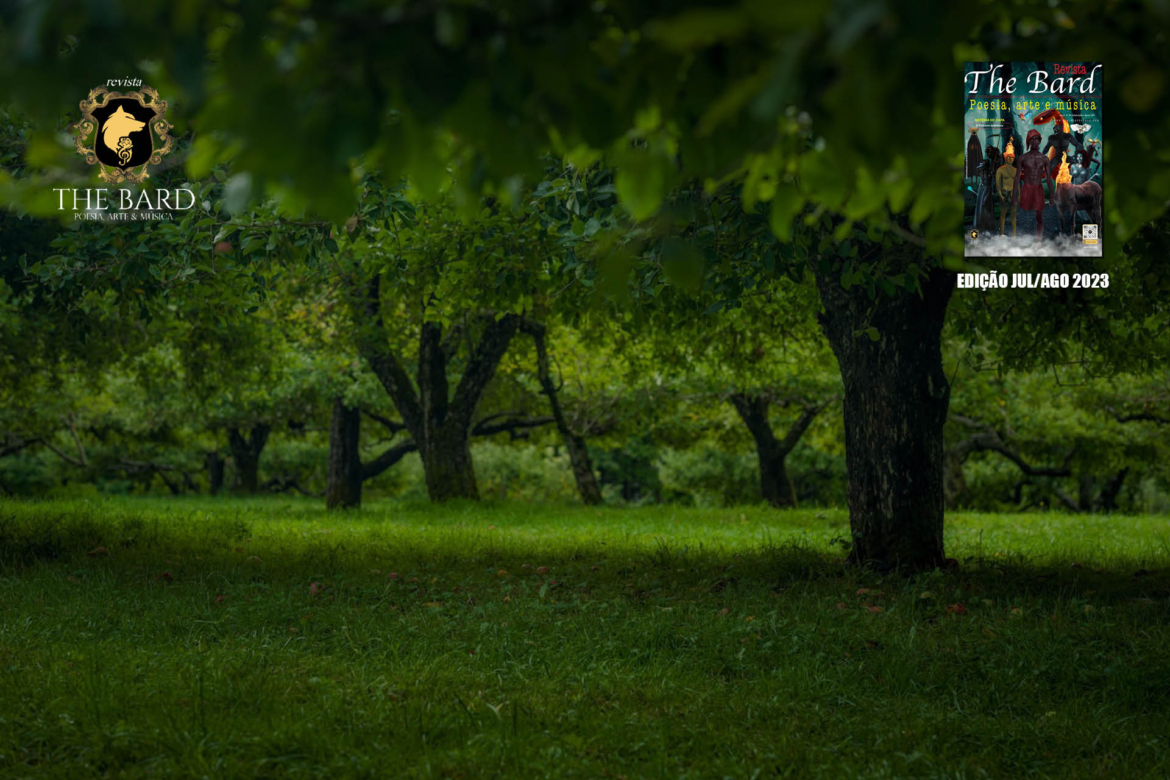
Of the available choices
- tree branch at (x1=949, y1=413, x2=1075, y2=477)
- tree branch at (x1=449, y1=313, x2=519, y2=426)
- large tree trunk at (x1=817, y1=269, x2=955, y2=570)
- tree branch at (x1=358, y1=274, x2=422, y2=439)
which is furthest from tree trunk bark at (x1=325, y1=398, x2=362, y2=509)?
tree branch at (x1=949, y1=413, x2=1075, y2=477)

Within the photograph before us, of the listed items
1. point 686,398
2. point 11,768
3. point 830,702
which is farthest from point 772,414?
point 11,768

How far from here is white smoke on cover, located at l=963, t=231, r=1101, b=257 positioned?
Answer: 22.6 feet

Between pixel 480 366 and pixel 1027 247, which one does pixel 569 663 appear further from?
pixel 480 366

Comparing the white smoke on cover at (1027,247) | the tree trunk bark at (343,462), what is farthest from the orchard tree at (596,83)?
the tree trunk bark at (343,462)

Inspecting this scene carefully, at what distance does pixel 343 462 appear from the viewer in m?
20.2

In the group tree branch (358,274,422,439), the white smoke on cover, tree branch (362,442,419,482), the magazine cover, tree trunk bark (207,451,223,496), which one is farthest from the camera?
tree trunk bark (207,451,223,496)

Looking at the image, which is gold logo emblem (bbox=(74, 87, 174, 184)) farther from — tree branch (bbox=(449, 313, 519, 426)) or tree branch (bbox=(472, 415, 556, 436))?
tree branch (bbox=(472, 415, 556, 436))

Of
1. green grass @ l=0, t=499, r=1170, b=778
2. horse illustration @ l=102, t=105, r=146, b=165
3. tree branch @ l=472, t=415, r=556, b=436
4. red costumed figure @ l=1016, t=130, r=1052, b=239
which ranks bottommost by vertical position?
green grass @ l=0, t=499, r=1170, b=778

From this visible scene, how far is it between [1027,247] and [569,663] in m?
4.70

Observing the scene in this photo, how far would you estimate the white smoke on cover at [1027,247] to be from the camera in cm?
688

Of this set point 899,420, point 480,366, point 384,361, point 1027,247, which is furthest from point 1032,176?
point 384,361

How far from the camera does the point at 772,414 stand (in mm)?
27734

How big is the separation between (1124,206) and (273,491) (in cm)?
4422

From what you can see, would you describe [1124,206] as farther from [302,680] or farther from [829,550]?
[829,550]
